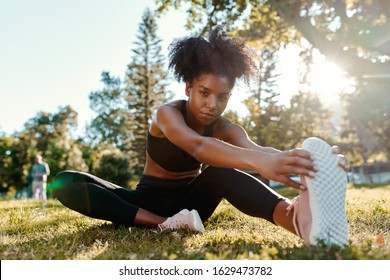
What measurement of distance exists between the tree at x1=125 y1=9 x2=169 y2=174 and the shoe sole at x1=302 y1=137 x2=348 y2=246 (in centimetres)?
3214

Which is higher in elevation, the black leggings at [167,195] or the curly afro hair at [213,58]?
the curly afro hair at [213,58]

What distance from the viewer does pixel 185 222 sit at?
10.1 feet

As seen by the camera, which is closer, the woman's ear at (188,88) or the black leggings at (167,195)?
the black leggings at (167,195)

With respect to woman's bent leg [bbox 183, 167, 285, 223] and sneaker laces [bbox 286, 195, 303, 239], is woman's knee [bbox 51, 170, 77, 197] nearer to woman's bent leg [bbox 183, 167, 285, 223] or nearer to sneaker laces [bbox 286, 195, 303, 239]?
woman's bent leg [bbox 183, 167, 285, 223]

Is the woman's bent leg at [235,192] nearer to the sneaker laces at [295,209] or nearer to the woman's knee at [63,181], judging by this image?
the sneaker laces at [295,209]

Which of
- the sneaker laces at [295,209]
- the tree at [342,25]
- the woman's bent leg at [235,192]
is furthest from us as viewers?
the tree at [342,25]

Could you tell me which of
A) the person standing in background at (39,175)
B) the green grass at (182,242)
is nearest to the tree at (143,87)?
the person standing in background at (39,175)

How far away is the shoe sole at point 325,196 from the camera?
7.18 feet

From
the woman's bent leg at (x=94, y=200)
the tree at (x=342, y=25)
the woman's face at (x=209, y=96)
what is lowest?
the woman's bent leg at (x=94, y=200)

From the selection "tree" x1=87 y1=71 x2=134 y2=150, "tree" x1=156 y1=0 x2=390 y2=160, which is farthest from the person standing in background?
"tree" x1=87 y1=71 x2=134 y2=150

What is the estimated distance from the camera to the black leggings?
2.83 meters

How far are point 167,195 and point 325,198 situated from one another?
1.59 metres

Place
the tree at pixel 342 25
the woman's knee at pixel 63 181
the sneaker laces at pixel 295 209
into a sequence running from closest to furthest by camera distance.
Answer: the sneaker laces at pixel 295 209
the woman's knee at pixel 63 181
the tree at pixel 342 25

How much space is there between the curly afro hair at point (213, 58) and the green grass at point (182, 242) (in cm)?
124
